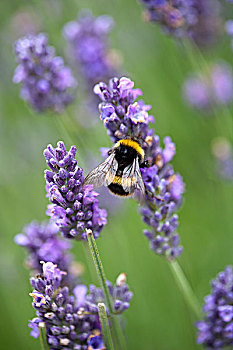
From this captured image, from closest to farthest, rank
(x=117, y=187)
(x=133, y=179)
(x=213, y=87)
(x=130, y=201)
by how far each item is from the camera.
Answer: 1. (x=133, y=179)
2. (x=117, y=187)
3. (x=213, y=87)
4. (x=130, y=201)

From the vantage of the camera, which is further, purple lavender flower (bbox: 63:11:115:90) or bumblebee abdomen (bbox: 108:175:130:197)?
purple lavender flower (bbox: 63:11:115:90)

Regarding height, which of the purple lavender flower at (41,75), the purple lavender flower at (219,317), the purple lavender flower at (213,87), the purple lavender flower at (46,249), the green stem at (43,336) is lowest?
the purple lavender flower at (219,317)

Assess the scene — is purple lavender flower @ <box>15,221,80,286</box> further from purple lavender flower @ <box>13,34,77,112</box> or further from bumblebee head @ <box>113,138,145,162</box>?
purple lavender flower @ <box>13,34,77,112</box>

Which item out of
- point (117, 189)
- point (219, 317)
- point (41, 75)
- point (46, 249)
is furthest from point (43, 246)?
point (41, 75)

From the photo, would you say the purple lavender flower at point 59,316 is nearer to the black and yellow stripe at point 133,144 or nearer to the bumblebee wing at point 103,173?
the bumblebee wing at point 103,173

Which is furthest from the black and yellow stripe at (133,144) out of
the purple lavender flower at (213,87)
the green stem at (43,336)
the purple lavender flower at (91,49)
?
the purple lavender flower at (213,87)

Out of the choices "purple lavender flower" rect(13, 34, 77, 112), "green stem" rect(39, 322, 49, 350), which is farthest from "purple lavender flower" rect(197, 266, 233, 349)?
"purple lavender flower" rect(13, 34, 77, 112)

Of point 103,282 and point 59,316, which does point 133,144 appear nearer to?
point 103,282

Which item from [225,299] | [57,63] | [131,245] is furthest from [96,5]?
[225,299]
